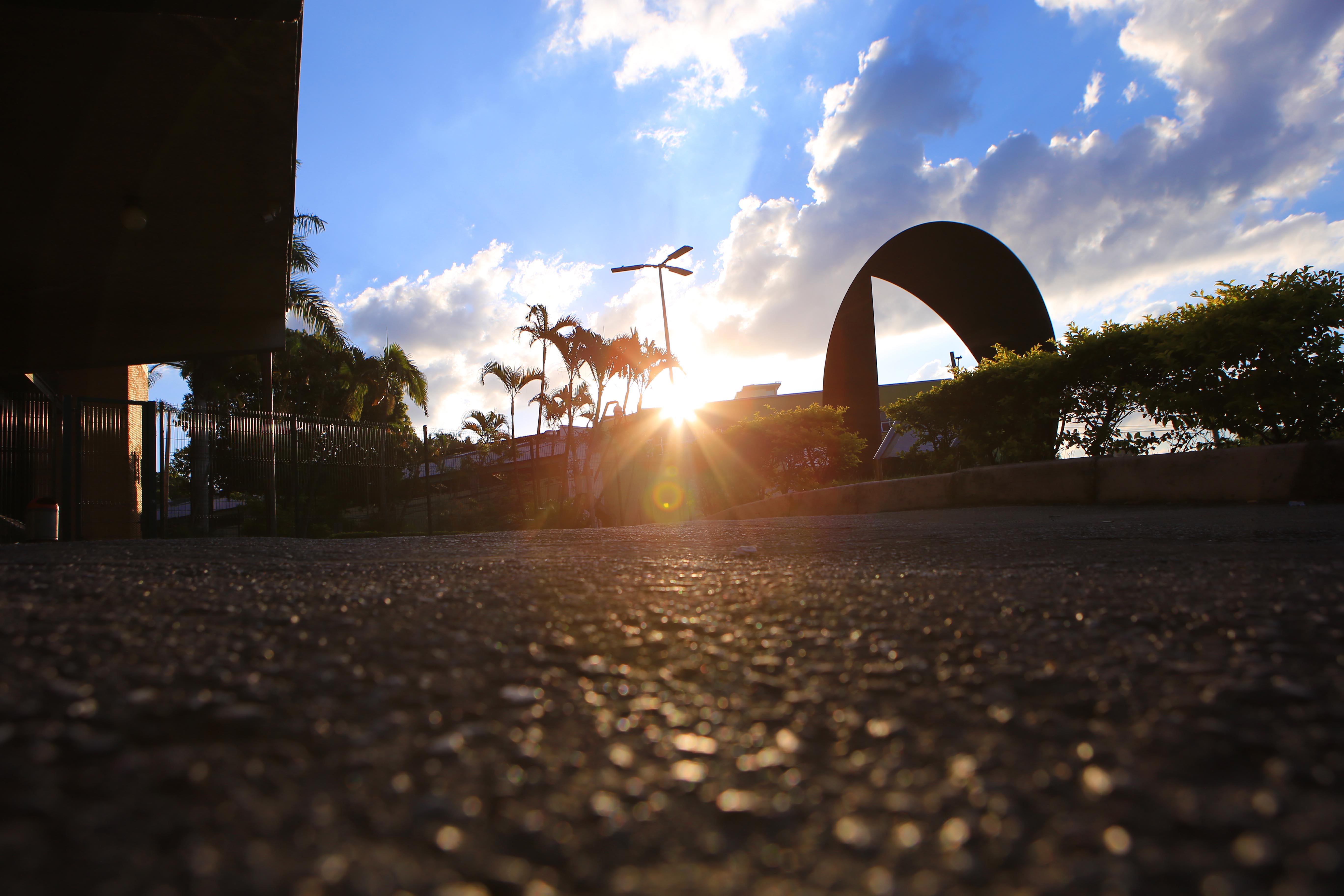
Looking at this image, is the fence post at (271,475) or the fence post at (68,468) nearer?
the fence post at (68,468)

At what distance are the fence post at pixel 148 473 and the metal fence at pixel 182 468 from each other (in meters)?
0.02

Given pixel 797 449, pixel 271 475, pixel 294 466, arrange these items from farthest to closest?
pixel 797 449 → pixel 294 466 → pixel 271 475

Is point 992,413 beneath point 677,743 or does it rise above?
above

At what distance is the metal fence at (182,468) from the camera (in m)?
8.45

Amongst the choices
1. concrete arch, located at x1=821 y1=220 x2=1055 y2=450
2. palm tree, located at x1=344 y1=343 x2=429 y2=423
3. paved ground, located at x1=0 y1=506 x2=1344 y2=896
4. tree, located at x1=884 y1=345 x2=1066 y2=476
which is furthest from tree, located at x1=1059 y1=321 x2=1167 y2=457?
palm tree, located at x1=344 y1=343 x2=429 y2=423

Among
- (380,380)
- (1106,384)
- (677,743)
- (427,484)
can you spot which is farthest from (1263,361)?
(380,380)

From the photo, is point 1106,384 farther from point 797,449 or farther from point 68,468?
point 68,468

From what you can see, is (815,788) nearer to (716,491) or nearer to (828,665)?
(828,665)

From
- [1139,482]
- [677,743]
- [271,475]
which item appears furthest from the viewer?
[271,475]

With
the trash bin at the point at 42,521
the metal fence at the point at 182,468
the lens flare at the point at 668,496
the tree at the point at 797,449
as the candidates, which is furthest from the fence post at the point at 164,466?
the lens flare at the point at 668,496

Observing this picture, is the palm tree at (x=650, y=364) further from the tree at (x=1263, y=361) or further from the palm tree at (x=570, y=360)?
the tree at (x=1263, y=361)

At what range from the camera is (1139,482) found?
6.33m

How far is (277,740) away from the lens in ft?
2.56

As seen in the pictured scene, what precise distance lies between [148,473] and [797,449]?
11.7 meters
